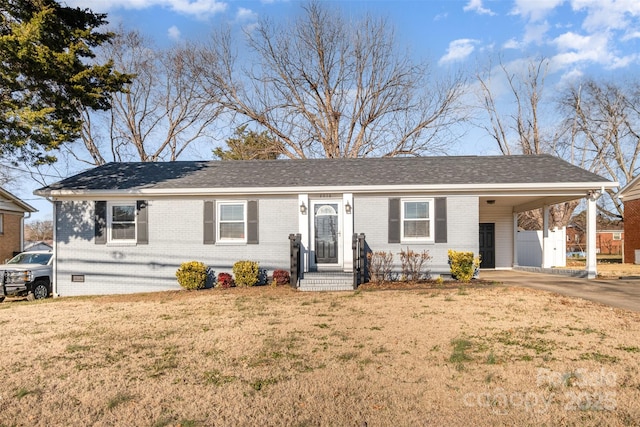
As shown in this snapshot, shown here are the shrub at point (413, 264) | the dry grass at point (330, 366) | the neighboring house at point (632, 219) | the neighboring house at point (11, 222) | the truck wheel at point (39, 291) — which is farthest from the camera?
the neighboring house at point (632, 219)

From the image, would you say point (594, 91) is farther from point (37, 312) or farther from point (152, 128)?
point (37, 312)

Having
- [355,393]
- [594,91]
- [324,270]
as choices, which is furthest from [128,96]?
[594,91]

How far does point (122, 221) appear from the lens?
12.6 metres

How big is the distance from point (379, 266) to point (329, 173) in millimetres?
3210

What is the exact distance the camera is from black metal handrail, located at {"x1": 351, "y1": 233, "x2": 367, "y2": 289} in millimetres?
11242

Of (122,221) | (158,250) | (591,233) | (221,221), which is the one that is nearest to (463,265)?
(591,233)

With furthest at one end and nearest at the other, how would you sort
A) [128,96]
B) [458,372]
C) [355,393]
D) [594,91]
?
[594,91]
[128,96]
[458,372]
[355,393]

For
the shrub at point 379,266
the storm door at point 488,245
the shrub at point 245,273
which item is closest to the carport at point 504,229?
the storm door at point 488,245

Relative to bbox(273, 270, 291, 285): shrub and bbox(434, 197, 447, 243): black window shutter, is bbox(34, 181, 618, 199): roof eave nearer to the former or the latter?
bbox(434, 197, 447, 243): black window shutter

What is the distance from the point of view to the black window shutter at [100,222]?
12.5m

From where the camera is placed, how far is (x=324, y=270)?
12312 mm

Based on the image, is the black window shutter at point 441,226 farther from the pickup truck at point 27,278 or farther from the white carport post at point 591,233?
the pickup truck at point 27,278

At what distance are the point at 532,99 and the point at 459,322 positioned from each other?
25197 mm

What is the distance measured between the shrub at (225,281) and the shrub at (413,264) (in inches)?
180
